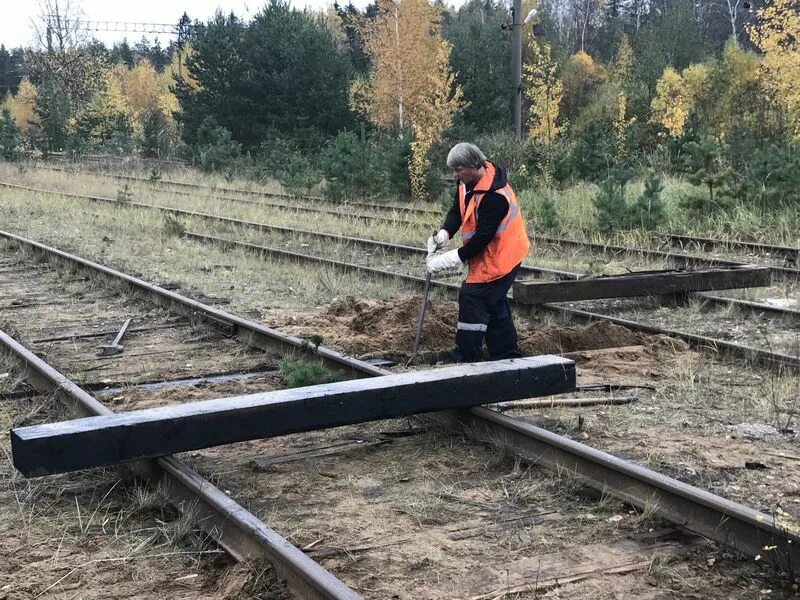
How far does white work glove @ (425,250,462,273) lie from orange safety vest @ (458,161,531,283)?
6.2 inches

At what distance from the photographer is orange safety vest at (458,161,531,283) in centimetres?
669

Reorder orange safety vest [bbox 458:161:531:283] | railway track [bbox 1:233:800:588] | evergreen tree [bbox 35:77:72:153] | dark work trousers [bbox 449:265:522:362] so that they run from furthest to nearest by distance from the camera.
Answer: evergreen tree [bbox 35:77:72:153] → dark work trousers [bbox 449:265:522:362] → orange safety vest [bbox 458:161:531:283] → railway track [bbox 1:233:800:588]

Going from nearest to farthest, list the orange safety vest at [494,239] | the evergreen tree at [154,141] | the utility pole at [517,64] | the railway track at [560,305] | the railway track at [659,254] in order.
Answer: the orange safety vest at [494,239] → the railway track at [560,305] → the railway track at [659,254] → the utility pole at [517,64] → the evergreen tree at [154,141]

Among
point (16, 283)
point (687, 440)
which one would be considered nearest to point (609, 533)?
point (687, 440)

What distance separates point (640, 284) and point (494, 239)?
11.1 ft

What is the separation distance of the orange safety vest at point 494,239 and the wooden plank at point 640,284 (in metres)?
2.40

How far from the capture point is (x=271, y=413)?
5.02 meters

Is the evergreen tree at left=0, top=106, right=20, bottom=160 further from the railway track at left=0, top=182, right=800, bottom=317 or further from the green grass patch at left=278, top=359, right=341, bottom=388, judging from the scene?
the green grass patch at left=278, top=359, right=341, bottom=388

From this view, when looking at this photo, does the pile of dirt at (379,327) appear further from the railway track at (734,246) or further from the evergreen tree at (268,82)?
the evergreen tree at (268,82)

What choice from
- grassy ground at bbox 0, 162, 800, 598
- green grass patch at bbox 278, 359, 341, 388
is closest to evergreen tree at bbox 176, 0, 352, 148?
grassy ground at bbox 0, 162, 800, 598

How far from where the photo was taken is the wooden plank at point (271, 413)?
14.9 ft

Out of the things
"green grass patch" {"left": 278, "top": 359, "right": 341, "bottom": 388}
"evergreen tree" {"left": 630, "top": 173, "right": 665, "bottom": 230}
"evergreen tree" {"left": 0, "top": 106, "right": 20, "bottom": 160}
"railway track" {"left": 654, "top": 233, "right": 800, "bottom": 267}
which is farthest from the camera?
"evergreen tree" {"left": 0, "top": 106, "right": 20, "bottom": 160}

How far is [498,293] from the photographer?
6887 mm

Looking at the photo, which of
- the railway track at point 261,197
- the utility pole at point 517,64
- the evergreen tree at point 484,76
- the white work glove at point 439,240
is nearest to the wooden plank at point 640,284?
the white work glove at point 439,240
